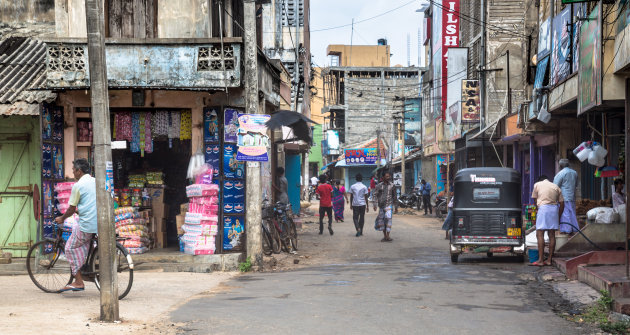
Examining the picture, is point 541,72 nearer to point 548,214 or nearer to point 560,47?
point 560,47

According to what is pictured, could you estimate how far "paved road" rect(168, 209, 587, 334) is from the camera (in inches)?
313

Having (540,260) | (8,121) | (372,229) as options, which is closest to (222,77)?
(8,121)

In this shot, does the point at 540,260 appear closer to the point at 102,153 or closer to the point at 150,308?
the point at 150,308

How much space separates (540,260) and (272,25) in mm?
23094

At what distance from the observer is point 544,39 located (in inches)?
813

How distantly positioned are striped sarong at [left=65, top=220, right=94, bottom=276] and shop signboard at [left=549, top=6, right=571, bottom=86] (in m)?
11.7

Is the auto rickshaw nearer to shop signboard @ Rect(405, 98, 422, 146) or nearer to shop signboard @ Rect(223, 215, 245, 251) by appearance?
shop signboard @ Rect(223, 215, 245, 251)

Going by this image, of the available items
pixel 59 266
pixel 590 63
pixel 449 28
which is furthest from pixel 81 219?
pixel 449 28

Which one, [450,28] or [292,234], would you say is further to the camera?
[450,28]

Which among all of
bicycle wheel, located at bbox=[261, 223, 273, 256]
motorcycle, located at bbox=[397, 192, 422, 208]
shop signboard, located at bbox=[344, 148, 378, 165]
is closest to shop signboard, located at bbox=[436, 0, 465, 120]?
motorcycle, located at bbox=[397, 192, 422, 208]

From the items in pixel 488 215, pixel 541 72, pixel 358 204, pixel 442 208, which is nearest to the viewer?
pixel 488 215

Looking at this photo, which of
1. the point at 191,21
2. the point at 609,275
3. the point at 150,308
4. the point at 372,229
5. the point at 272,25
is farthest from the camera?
the point at 272,25

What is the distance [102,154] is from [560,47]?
1333 centimetres

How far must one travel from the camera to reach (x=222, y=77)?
533 inches
